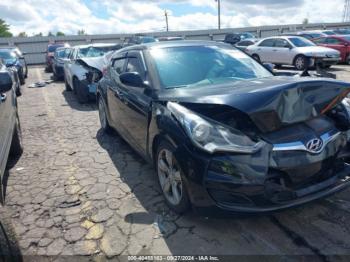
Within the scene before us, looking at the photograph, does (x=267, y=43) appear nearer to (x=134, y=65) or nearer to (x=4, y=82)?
(x=134, y=65)

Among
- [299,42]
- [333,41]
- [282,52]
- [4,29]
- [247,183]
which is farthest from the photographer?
[4,29]

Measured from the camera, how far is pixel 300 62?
14.0 metres

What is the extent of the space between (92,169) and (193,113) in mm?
2333

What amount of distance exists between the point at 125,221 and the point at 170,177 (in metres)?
0.65

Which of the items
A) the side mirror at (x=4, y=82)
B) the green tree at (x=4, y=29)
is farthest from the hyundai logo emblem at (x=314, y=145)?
the green tree at (x=4, y=29)

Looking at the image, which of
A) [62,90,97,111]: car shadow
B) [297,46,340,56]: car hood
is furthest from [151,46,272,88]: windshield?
[297,46,340,56]: car hood

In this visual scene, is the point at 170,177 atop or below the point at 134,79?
below

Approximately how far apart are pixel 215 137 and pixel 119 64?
9.83 feet

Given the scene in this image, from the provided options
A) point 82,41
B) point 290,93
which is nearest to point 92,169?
point 290,93

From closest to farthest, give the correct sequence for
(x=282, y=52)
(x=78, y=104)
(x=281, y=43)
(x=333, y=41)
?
(x=78, y=104)
(x=282, y=52)
(x=281, y=43)
(x=333, y=41)

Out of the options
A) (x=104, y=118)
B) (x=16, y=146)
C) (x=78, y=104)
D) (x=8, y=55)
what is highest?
(x=8, y=55)

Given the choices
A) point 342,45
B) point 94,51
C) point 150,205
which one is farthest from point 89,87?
point 342,45

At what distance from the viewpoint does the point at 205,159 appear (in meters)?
2.57

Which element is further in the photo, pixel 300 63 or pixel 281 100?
pixel 300 63
